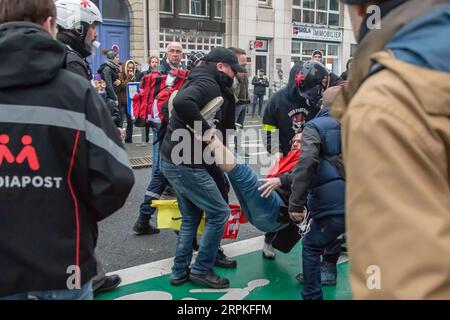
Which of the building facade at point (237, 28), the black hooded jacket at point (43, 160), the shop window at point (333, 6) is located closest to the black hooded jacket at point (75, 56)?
the black hooded jacket at point (43, 160)

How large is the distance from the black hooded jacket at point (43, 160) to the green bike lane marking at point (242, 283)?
189 centimetres

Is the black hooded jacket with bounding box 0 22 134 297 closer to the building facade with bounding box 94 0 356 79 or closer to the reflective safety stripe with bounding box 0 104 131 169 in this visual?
the reflective safety stripe with bounding box 0 104 131 169

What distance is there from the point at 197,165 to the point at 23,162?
6.24 ft

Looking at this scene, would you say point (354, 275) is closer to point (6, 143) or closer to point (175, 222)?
point (6, 143)

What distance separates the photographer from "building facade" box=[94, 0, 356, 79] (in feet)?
60.2

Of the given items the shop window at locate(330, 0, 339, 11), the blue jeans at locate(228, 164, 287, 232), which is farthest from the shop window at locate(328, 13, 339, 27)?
the blue jeans at locate(228, 164, 287, 232)

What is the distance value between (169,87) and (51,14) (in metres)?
3.66

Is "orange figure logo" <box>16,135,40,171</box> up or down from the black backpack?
up

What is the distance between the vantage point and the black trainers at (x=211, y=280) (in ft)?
12.6

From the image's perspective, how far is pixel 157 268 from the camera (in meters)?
4.24

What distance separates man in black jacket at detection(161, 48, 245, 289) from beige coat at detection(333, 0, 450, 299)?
8.71 feet

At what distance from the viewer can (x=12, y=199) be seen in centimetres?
183

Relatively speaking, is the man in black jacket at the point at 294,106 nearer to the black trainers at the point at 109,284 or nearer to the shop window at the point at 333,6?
the black trainers at the point at 109,284

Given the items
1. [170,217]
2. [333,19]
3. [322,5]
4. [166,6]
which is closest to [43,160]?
[170,217]
